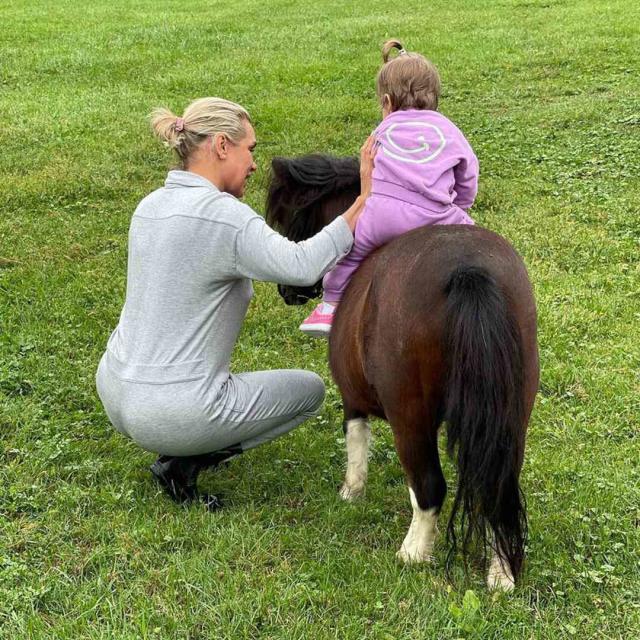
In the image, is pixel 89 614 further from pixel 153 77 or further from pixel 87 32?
pixel 87 32

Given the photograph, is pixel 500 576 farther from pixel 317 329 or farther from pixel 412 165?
pixel 412 165

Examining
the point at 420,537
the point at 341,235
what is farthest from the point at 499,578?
the point at 341,235

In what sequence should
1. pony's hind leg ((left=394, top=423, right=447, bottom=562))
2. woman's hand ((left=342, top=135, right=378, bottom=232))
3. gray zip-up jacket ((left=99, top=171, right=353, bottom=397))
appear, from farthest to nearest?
woman's hand ((left=342, top=135, right=378, bottom=232)) → gray zip-up jacket ((left=99, top=171, right=353, bottom=397)) → pony's hind leg ((left=394, top=423, right=447, bottom=562))

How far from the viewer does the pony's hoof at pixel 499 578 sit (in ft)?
10.2

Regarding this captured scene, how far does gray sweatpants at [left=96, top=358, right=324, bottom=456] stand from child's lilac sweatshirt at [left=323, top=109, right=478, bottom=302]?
82 cm

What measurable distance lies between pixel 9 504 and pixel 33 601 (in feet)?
2.47

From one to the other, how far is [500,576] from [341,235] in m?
1.46

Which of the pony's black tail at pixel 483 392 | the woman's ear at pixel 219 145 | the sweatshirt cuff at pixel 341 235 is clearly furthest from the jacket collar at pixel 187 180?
the pony's black tail at pixel 483 392

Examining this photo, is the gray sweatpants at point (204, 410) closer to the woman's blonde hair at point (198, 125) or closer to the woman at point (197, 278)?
the woman at point (197, 278)

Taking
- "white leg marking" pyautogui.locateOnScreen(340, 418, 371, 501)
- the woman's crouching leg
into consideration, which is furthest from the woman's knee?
"white leg marking" pyautogui.locateOnScreen(340, 418, 371, 501)

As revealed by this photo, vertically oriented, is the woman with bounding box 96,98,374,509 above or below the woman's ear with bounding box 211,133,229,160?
below

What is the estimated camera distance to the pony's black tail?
2.64 metres

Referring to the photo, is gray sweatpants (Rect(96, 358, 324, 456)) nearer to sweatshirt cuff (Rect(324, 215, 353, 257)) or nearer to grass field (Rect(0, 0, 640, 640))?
grass field (Rect(0, 0, 640, 640))

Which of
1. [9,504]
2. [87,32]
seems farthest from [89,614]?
[87,32]
